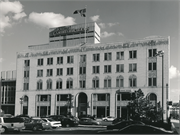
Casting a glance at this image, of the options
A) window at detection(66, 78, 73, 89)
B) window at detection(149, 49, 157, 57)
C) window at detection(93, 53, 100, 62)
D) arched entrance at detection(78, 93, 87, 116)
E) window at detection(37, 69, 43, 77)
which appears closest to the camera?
window at detection(149, 49, 157, 57)

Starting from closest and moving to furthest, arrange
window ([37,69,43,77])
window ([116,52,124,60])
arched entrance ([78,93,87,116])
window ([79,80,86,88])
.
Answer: window ([116,52,124,60])
arched entrance ([78,93,87,116])
window ([79,80,86,88])
window ([37,69,43,77])

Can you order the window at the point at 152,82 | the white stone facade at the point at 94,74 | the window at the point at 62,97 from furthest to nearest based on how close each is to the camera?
the window at the point at 62,97, the white stone facade at the point at 94,74, the window at the point at 152,82

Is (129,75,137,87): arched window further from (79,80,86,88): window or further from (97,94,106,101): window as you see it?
(79,80,86,88): window

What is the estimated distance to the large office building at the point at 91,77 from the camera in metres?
57.1

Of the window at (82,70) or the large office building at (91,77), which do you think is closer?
the large office building at (91,77)

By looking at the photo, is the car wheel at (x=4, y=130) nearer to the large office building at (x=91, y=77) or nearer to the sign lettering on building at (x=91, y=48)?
the large office building at (x=91, y=77)

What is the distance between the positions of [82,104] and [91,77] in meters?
6.77

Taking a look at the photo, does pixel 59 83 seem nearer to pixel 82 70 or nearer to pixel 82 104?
pixel 82 70

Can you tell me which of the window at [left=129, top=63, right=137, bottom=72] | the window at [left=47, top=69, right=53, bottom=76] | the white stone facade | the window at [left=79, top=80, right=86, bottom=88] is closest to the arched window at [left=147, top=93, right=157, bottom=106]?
the white stone facade

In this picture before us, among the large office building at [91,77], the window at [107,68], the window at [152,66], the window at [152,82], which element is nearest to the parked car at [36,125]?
the large office building at [91,77]

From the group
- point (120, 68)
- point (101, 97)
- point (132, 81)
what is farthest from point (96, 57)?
point (132, 81)

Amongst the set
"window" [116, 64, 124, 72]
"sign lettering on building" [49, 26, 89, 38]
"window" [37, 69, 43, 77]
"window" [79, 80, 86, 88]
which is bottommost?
"window" [79, 80, 86, 88]

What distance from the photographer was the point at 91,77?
6231 cm

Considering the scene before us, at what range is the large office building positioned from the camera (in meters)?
57.1
